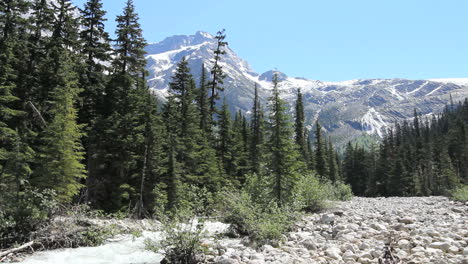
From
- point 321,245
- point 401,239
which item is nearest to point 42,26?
point 321,245

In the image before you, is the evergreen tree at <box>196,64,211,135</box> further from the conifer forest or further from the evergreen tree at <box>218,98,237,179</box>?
the evergreen tree at <box>218,98,237,179</box>

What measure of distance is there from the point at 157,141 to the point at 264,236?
1678 cm

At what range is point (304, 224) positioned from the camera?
14.4 m

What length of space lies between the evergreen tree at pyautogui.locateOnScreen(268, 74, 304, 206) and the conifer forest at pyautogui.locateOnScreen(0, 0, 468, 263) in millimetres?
64

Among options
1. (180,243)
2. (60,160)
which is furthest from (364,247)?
(60,160)

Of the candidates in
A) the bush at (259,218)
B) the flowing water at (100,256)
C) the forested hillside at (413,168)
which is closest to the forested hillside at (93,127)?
the bush at (259,218)

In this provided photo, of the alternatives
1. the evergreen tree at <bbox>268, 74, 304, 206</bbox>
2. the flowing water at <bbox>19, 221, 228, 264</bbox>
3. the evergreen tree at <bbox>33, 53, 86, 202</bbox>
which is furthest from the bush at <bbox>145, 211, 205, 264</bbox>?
the evergreen tree at <bbox>268, 74, 304, 206</bbox>

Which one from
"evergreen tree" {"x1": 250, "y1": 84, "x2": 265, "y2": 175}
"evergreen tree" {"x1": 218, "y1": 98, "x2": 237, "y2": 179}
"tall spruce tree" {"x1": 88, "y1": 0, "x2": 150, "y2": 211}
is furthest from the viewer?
"evergreen tree" {"x1": 218, "y1": 98, "x2": 237, "y2": 179}

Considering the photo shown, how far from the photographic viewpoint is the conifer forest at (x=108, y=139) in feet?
50.4

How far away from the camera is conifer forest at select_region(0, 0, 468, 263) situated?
1535 centimetres

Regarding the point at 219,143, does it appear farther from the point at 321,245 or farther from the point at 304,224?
the point at 321,245

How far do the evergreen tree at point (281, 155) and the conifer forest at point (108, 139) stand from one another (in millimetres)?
64

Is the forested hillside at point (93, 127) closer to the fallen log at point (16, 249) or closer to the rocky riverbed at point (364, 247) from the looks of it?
the fallen log at point (16, 249)

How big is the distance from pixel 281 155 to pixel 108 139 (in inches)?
541
